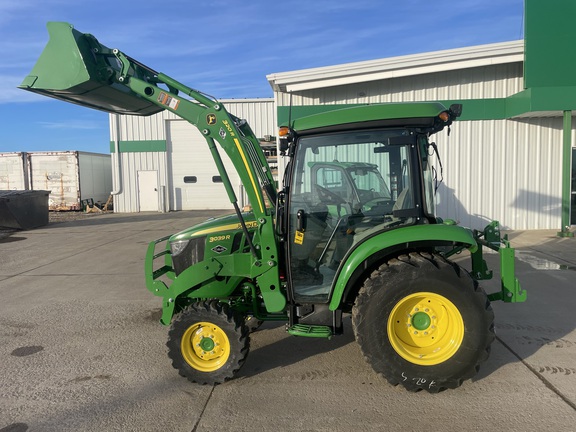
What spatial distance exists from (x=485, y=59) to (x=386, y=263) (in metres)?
8.99

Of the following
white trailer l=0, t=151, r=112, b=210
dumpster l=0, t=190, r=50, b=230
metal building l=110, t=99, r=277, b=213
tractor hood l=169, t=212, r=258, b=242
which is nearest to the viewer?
tractor hood l=169, t=212, r=258, b=242

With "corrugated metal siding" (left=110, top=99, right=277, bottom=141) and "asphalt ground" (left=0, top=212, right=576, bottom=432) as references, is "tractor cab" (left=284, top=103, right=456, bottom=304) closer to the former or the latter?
"asphalt ground" (left=0, top=212, right=576, bottom=432)

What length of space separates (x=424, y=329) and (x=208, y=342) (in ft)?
5.78

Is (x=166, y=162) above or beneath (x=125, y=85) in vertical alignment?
above

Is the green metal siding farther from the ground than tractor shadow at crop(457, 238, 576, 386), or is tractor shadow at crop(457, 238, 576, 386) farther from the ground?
the green metal siding

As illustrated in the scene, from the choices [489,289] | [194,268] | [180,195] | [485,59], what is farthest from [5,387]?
[180,195]

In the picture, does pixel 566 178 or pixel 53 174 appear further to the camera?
pixel 53 174

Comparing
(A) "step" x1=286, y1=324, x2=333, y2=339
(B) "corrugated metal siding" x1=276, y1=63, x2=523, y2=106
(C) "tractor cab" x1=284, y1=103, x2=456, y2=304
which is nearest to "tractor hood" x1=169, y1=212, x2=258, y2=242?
(C) "tractor cab" x1=284, y1=103, x2=456, y2=304

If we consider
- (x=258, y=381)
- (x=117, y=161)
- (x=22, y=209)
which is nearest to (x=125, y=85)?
(x=258, y=381)

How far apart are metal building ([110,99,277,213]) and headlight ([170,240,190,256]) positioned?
53.5ft

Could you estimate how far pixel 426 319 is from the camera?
3.32 metres

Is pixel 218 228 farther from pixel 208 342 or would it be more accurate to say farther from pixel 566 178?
pixel 566 178

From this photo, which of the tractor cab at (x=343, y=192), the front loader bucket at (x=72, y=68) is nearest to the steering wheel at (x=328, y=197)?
the tractor cab at (x=343, y=192)

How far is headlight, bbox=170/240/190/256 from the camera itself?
13.5ft
